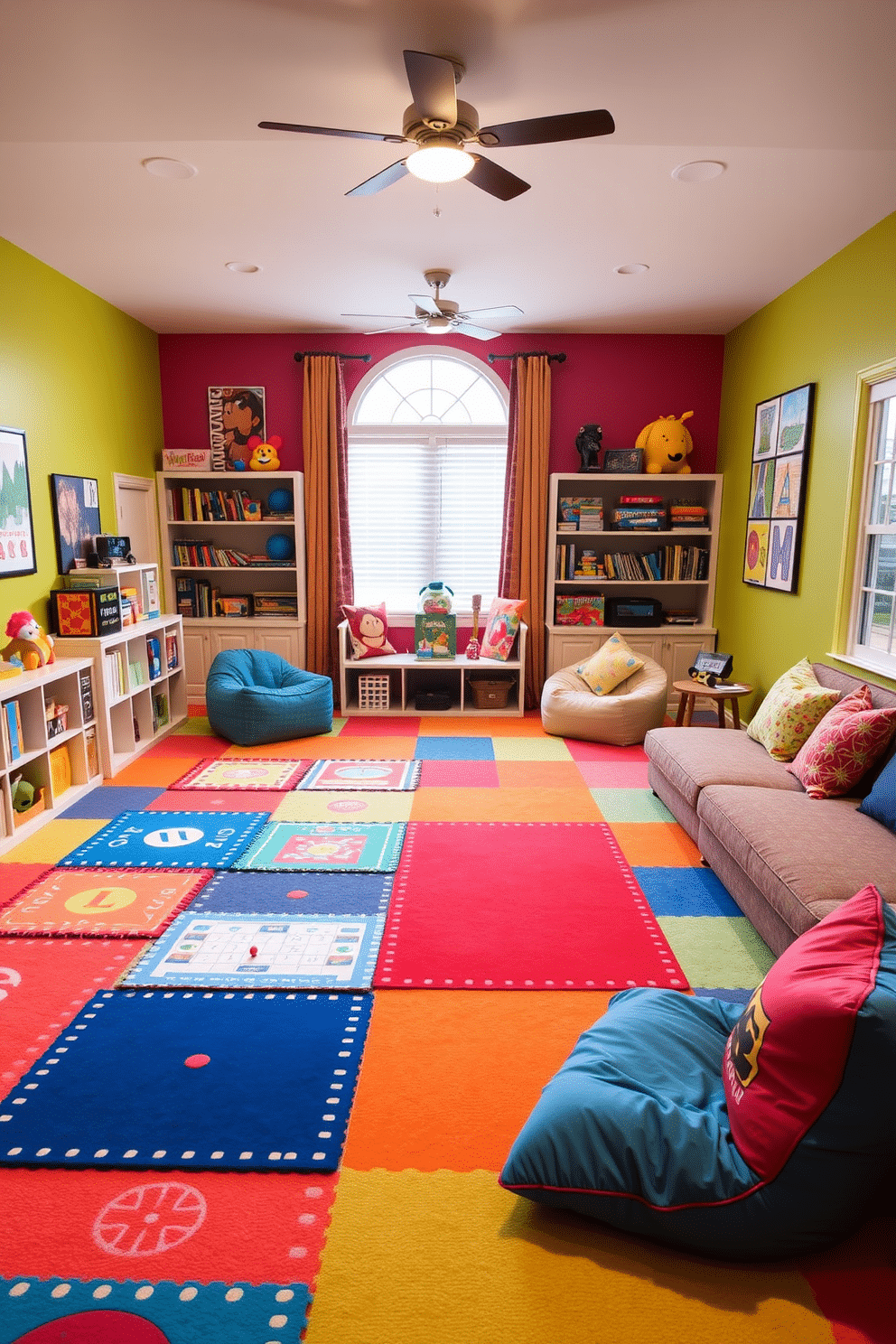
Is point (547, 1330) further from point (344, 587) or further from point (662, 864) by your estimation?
point (344, 587)

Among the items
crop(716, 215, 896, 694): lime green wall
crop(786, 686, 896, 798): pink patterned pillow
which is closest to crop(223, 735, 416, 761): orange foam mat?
crop(716, 215, 896, 694): lime green wall

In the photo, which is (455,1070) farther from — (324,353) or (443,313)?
(324,353)

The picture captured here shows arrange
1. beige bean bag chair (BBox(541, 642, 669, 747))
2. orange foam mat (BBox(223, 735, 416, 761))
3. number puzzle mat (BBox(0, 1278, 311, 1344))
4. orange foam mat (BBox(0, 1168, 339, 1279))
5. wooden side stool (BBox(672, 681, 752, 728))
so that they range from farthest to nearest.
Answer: beige bean bag chair (BBox(541, 642, 669, 747))
orange foam mat (BBox(223, 735, 416, 761))
wooden side stool (BBox(672, 681, 752, 728))
orange foam mat (BBox(0, 1168, 339, 1279))
number puzzle mat (BBox(0, 1278, 311, 1344))

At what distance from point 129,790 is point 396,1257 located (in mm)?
3333

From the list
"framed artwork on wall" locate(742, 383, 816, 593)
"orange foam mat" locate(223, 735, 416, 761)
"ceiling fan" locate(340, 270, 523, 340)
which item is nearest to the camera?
"framed artwork on wall" locate(742, 383, 816, 593)

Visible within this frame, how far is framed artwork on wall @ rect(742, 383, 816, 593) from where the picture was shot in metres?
4.71

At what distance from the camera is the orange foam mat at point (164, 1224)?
1.67 m

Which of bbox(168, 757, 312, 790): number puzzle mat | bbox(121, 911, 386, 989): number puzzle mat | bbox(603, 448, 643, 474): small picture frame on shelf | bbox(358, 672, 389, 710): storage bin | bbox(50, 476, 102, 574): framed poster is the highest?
bbox(603, 448, 643, 474): small picture frame on shelf

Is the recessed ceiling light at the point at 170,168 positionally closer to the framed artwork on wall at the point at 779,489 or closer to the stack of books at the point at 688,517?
the framed artwork on wall at the point at 779,489

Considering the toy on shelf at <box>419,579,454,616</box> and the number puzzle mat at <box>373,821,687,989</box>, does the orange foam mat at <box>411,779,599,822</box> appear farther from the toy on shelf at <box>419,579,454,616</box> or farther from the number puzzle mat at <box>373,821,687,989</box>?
the toy on shelf at <box>419,579,454,616</box>

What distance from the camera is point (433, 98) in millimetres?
2377

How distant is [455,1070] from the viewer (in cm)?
228

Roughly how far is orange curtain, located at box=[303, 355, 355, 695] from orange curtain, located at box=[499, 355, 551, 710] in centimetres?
126

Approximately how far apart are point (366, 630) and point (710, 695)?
2603mm
